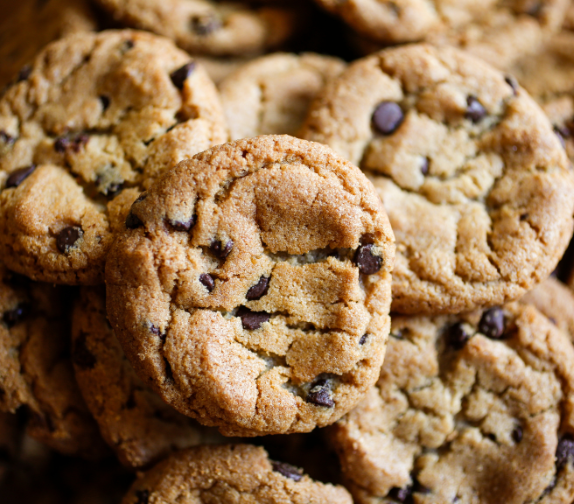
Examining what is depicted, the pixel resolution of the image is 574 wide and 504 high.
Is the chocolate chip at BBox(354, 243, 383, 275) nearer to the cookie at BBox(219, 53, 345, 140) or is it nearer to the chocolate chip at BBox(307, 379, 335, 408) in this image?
the chocolate chip at BBox(307, 379, 335, 408)

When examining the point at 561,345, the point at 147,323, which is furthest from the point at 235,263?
the point at 561,345

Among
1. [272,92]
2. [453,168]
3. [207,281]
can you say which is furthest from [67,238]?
[453,168]

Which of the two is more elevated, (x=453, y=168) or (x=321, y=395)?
(x=453, y=168)

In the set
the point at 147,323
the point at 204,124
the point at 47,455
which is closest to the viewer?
the point at 147,323

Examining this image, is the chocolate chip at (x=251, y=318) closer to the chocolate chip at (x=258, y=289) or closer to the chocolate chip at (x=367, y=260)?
the chocolate chip at (x=258, y=289)

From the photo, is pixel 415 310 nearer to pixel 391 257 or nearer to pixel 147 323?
pixel 391 257

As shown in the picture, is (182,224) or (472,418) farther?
(472,418)

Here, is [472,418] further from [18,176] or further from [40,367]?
[18,176]

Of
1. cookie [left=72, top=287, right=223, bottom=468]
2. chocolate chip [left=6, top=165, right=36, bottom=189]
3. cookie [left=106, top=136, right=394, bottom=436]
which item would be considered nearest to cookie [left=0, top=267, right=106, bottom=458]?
cookie [left=72, top=287, right=223, bottom=468]
